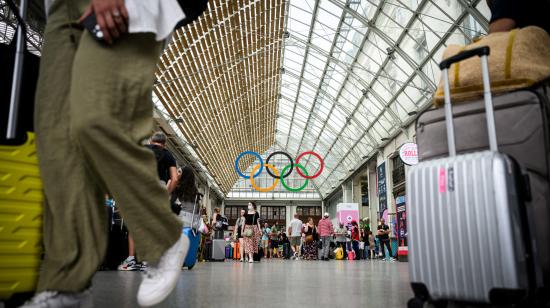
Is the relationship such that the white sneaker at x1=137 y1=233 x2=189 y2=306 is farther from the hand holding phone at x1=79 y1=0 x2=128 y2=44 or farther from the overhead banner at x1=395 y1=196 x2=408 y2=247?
the overhead banner at x1=395 y1=196 x2=408 y2=247

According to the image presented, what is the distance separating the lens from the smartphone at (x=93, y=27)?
1265 mm

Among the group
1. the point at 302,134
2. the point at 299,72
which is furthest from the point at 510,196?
the point at 302,134

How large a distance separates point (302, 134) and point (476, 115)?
3564 centimetres

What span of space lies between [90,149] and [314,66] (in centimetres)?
2388

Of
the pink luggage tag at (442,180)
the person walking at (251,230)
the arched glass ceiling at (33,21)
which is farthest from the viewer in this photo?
the person walking at (251,230)

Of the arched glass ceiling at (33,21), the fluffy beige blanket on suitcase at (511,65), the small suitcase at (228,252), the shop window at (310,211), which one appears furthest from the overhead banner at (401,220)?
the shop window at (310,211)

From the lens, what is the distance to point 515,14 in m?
1.94

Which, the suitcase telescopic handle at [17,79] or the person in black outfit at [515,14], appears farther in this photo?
the person in black outfit at [515,14]

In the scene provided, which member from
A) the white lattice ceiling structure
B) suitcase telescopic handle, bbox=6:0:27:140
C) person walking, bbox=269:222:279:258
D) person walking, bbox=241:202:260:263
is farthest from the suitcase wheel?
person walking, bbox=269:222:279:258

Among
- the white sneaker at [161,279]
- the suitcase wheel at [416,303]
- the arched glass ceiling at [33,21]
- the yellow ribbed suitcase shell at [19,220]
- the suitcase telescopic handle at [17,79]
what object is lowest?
the suitcase wheel at [416,303]

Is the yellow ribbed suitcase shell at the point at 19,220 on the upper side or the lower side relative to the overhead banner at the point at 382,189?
lower

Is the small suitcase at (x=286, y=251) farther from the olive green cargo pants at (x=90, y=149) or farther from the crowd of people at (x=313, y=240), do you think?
the olive green cargo pants at (x=90, y=149)

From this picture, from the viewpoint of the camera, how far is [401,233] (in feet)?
55.7

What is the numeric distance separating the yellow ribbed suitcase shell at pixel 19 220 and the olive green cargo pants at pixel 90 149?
54 mm
